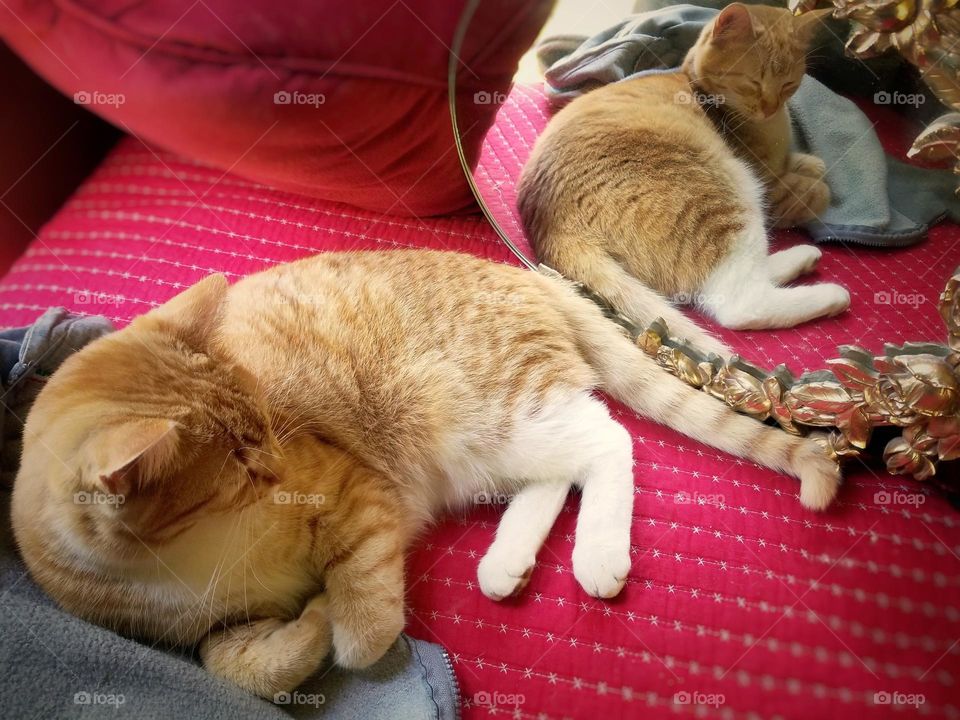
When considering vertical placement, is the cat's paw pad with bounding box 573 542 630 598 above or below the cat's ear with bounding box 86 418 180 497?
below

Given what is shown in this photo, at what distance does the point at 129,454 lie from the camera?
0.67m

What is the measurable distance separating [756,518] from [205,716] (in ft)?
2.67

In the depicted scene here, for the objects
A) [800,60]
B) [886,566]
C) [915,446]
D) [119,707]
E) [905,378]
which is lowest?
→ [886,566]

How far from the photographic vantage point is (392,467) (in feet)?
→ 3.64

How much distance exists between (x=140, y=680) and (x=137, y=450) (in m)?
0.34

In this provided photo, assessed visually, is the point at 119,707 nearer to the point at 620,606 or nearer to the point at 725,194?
the point at 620,606

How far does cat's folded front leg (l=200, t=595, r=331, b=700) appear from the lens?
866 mm

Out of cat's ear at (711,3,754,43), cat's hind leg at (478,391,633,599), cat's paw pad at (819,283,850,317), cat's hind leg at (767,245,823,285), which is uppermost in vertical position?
cat's ear at (711,3,754,43)

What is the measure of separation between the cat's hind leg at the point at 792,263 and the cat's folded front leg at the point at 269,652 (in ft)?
2.91

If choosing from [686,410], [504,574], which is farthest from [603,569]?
[686,410]

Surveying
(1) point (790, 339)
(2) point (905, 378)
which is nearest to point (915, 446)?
(2) point (905, 378)

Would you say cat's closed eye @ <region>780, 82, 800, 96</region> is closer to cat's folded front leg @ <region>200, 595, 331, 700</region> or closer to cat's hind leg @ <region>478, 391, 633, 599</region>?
cat's hind leg @ <region>478, 391, 633, 599</region>

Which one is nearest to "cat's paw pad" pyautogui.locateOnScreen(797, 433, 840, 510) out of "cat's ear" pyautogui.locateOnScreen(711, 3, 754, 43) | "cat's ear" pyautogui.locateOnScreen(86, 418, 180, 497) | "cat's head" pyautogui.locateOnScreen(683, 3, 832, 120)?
"cat's head" pyautogui.locateOnScreen(683, 3, 832, 120)

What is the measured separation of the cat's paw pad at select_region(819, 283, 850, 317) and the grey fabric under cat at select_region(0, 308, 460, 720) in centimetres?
81
